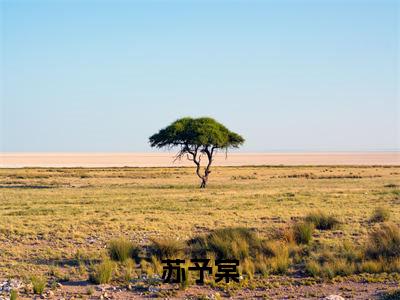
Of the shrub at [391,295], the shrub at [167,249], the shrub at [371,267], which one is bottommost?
the shrub at [391,295]

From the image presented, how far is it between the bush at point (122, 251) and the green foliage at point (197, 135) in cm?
3767

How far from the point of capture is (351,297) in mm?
12094

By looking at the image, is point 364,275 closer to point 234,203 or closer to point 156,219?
point 156,219

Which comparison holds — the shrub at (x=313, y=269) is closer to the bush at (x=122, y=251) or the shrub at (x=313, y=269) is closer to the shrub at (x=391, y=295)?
the shrub at (x=391, y=295)

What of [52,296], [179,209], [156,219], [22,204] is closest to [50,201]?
→ [22,204]

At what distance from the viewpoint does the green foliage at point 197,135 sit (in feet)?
179

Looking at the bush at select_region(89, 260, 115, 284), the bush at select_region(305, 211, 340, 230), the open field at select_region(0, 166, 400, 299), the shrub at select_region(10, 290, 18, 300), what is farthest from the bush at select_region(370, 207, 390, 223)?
the shrub at select_region(10, 290, 18, 300)

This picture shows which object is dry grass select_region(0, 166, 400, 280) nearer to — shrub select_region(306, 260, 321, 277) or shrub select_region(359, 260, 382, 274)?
shrub select_region(359, 260, 382, 274)

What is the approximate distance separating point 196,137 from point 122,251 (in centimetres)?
3892

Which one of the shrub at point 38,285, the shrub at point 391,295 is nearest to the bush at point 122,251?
the shrub at point 38,285

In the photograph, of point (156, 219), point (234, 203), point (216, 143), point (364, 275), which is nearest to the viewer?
point (364, 275)

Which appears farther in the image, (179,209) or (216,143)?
(216,143)

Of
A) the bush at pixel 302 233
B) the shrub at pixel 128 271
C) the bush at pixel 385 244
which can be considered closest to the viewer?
the shrub at pixel 128 271

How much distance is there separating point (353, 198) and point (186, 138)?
78.7ft
